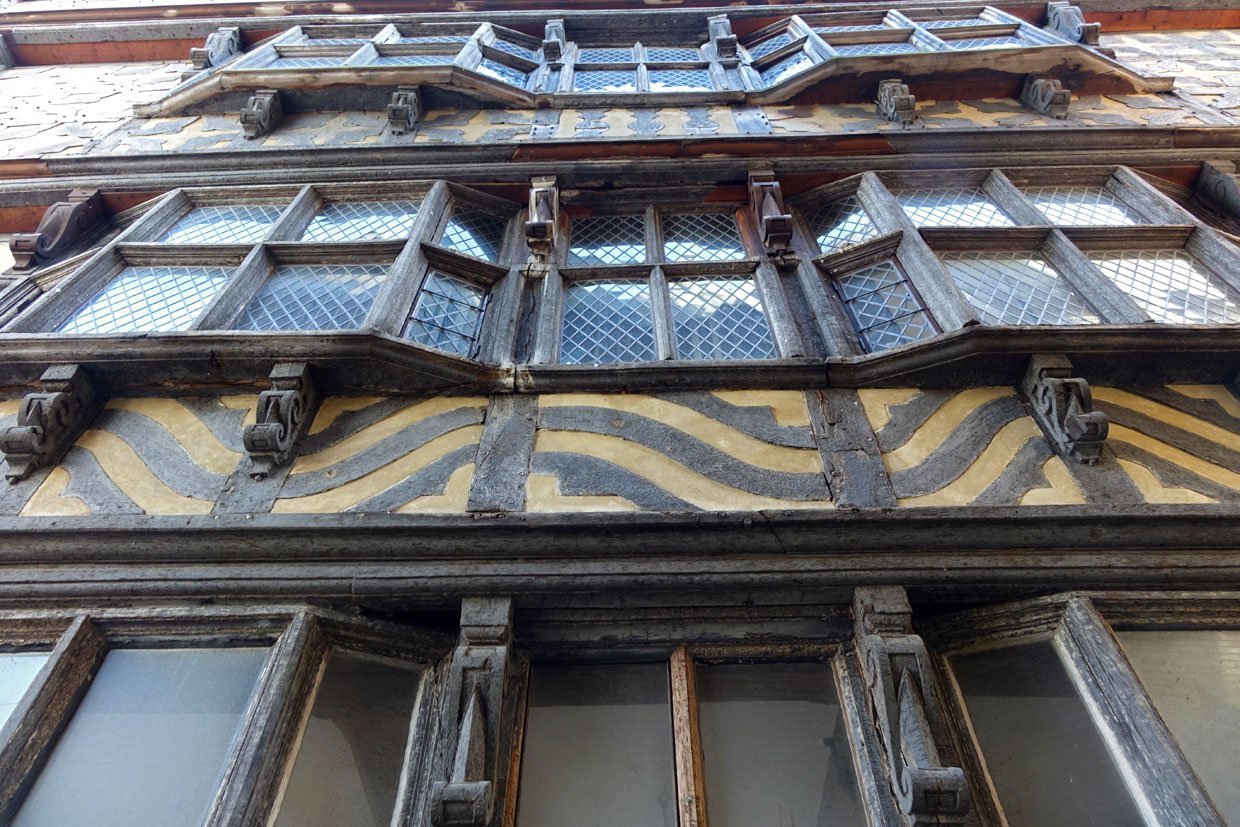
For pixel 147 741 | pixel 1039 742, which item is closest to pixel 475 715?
pixel 147 741

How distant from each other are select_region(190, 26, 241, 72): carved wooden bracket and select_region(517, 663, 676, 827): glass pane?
6474 millimetres

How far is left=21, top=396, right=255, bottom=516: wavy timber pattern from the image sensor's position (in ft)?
9.50

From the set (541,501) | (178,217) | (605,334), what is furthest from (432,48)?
(541,501)

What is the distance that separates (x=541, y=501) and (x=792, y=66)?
5.33m

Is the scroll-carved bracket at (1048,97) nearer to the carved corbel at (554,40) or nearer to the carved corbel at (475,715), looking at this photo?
the carved corbel at (554,40)

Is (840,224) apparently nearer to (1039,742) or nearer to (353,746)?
(1039,742)

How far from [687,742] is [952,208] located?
3813 mm

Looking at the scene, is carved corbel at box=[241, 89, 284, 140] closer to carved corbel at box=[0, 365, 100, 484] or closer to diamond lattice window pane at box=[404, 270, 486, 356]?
diamond lattice window pane at box=[404, 270, 486, 356]

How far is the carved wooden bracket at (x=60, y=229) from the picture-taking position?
14.3ft

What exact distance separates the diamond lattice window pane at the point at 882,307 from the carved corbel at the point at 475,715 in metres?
2.34

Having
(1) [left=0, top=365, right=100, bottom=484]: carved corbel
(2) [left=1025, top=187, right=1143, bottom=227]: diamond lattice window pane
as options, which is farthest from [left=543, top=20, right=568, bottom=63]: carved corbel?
(1) [left=0, top=365, right=100, bottom=484]: carved corbel

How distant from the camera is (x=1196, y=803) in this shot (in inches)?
80.0

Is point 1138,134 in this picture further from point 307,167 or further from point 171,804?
point 171,804

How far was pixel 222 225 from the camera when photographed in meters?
4.68
